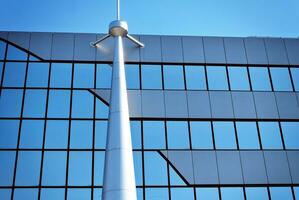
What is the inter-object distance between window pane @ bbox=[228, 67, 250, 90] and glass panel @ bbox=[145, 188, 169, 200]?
29.0 feet

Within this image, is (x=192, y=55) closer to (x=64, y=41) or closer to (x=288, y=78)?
(x=288, y=78)

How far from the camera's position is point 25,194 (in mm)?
21453

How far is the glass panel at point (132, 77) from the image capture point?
25.2m

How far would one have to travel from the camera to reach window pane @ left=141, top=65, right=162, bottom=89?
83.1ft

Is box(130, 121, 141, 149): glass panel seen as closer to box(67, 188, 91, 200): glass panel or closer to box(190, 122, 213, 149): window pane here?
box(190, 122, 213, 149): window pane

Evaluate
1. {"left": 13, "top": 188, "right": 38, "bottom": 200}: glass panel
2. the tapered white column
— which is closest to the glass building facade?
{"left": 13, "top": 188, "right": 38, "bottom": 200}: glass panel

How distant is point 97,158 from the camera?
2266cm

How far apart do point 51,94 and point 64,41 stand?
3.97 meters

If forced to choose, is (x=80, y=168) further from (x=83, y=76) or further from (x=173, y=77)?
(x=173, y=77)

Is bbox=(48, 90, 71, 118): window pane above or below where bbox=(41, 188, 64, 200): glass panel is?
above

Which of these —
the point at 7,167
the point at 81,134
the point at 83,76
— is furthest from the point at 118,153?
the point at 83,76

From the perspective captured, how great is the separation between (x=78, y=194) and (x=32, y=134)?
4833mm

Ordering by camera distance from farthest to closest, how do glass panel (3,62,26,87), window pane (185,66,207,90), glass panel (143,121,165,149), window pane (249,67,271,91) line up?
1. window pane (249,67,271,91)
2. window pane (185,66,207,90)
3. glass panel (3,62,26,87)
4. glass panel (143,121,165,149)

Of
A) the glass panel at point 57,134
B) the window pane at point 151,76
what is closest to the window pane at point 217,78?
the window pane at point 151,76
